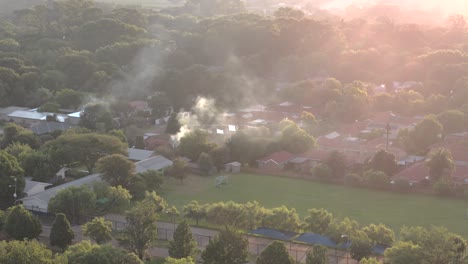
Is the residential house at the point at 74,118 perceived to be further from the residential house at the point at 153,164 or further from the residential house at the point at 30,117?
the residential house at the point at 153,164

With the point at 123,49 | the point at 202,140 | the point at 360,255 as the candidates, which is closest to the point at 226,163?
the point at 202,140

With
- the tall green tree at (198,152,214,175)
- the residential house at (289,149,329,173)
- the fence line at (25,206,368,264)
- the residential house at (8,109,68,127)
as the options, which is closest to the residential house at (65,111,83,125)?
the residential house at (8,109,68,127)

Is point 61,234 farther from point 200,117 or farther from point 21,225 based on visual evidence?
point 200,117

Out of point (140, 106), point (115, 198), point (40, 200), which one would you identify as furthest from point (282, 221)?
point (140, 106)

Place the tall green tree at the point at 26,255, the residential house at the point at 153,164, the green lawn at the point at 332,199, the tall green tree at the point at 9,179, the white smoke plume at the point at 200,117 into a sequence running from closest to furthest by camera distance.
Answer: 1. the tall green tree at the point at 26,255
2. the green lawn at the point at 332,199
3. the tall green tree at the point at 9,179
4. the residential house at the point at 153,164
5. the white smoke plume at the point at 200,117

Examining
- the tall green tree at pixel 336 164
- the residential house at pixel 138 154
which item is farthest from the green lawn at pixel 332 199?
the residential house at pixel 138 154

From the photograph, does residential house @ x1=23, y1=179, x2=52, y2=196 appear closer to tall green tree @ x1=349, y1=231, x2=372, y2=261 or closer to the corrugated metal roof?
the corrugated metal roof
